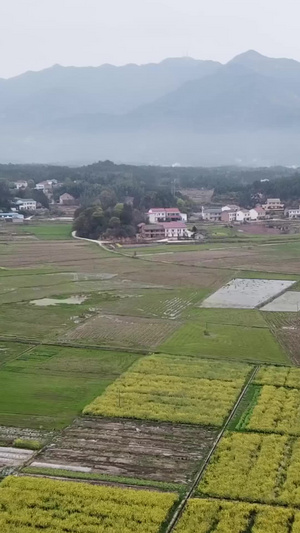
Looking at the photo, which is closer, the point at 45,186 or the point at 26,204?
the point at 26,204

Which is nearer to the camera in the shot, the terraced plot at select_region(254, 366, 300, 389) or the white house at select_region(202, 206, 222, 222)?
the terraced plot at select_region(254, 366, 300, 389)

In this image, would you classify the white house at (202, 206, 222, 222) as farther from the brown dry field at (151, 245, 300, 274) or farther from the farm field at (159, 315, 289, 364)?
the farm field at (159, 315, 289, 364)

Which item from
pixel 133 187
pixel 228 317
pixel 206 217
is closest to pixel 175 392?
pixel 228 317

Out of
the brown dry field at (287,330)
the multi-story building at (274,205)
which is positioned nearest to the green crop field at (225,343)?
the brown dry field at (287,330)

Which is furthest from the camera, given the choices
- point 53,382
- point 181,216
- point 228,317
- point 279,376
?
point 181,216

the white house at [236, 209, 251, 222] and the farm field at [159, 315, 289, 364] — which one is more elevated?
the white house at [236, 209, 251, 222]

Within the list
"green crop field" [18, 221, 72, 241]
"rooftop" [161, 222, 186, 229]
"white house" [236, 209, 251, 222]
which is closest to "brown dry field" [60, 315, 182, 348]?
"green crop field" [18, 221, 72, 241]

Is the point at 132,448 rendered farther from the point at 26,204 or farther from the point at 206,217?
the point at 26,204
